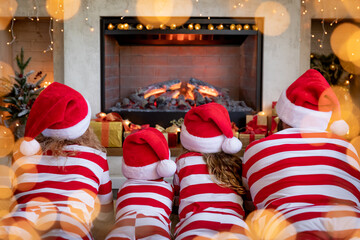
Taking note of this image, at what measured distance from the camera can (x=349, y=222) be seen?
1.48m

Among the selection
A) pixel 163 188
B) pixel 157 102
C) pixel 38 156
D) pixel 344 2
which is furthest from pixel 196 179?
pixel 344 2

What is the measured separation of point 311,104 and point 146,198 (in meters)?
0.85

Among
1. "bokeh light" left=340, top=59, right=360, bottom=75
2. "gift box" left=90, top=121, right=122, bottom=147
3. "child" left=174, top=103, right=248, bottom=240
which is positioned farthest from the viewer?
"bokeh light" left=340, top=59, right=360, bottom=75

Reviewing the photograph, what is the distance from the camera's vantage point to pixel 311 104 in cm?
194

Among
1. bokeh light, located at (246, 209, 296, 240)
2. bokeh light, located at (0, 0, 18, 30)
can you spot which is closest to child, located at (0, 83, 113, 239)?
bokeh light, located at (246, 209, 296, 240)

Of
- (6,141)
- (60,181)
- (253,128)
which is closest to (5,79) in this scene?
(6,141)

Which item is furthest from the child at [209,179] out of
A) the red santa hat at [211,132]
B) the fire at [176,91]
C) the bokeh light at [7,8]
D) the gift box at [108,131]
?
the bokeh light at [7,8]

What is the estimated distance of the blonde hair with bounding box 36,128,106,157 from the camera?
194 centimetres

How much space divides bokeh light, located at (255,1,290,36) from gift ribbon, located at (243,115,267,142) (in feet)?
2.78

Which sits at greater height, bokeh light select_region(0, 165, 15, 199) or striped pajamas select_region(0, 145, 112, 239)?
striped pajamas select_region(0, 145, 112, 239)

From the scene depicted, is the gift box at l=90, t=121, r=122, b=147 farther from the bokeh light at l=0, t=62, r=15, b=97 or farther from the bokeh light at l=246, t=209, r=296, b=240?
the bokeh light at l=246, t=209, r=296, b=240

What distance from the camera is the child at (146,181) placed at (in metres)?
1.87

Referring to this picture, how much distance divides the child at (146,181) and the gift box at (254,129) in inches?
75.6

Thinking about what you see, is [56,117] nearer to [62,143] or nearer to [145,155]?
[62,143]
